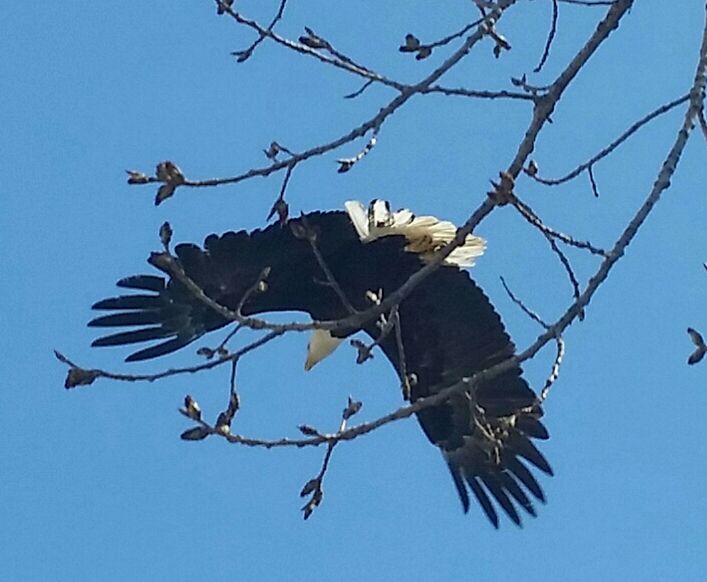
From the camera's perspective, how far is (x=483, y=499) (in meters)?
5.76

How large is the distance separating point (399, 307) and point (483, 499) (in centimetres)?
74

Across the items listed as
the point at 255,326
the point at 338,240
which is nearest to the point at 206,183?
the point at 255,326

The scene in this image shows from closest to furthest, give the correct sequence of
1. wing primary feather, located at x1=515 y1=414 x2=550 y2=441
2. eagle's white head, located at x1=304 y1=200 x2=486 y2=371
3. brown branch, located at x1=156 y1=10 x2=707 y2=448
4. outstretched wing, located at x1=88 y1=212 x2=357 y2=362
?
1. brown branch, located at x1=156 y1=10 x2=707 y2=448
2. outstretched wing, located at x1=88 y1=212 x2=357 y2=362
3. eagle's white head, located at x1=304 y1=200 x2=486 y2=371
4. wing primary feather, located at x1=515 y1=414 x2=550 y2=441

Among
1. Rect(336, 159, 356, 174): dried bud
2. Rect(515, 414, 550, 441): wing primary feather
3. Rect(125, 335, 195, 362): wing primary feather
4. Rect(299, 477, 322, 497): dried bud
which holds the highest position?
Rect(125, 335, 195, 362): wing primary feather

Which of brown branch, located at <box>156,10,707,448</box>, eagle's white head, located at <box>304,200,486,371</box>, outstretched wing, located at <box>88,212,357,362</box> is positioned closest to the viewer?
brown branch, located at <box>156,10,707,448</box>

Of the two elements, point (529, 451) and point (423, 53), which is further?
point (529, 451)

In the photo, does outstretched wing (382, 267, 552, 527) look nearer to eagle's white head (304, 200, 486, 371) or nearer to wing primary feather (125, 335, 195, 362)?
eagle's white head (304, 200, 486, 371)

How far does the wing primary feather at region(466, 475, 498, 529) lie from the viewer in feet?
18.6

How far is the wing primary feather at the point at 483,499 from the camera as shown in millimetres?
5676

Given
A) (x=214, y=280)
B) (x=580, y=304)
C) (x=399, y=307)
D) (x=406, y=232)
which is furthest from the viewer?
(x=399, y=307)

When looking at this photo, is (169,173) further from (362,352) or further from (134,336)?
(134,336)

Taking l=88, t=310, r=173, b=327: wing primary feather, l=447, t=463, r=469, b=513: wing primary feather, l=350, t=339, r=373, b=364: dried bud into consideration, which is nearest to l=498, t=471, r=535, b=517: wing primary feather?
l=447, t=463, r=469, b=513: wing primary feather

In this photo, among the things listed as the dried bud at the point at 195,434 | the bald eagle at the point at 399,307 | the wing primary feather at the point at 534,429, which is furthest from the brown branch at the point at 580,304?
the wing primary feather at the point at 534,429

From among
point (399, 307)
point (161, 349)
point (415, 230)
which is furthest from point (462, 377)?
point (161, 349)
